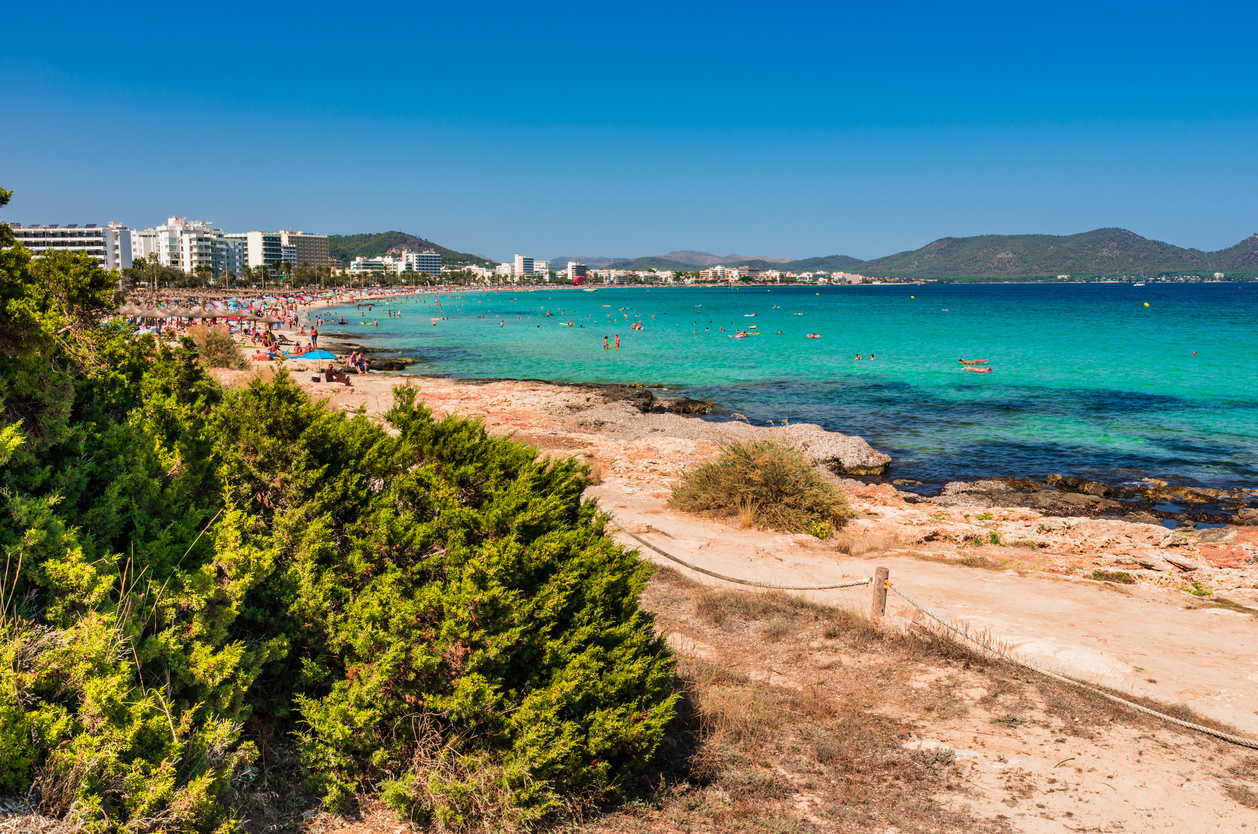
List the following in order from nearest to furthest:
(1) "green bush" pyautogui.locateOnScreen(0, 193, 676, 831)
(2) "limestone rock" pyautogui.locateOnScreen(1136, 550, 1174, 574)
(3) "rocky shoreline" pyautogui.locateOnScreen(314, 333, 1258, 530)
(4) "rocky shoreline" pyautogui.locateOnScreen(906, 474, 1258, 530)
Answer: (1) "green bush" pyautogui.locateOnScreen(0, 193, 676, 831) → (2) "limestone rock" pyautogui.locateOnScreen(1136, 550, 1174, 574) → (4) "rocky shoreline" pyautogui.locateOnScreen(906, 474, 1258, 530) → (3) "rocky shoreline" pyautogui.locateOnScreen(314, 333, 1258, 530)

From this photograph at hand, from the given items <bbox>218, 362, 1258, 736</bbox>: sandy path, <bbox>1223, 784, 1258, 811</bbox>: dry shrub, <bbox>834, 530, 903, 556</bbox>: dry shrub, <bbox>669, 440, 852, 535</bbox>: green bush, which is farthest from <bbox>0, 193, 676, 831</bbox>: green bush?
<bbox>669, 440, 852, 535</bbox>: green bush

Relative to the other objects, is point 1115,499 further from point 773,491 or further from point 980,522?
point 773,491

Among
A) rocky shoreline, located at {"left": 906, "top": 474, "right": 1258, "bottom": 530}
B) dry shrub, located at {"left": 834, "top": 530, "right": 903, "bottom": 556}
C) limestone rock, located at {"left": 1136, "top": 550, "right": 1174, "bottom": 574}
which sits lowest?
rocky shoreline, located at {"left": 906, "top": 474, "right": 1258, "bottom": 530}

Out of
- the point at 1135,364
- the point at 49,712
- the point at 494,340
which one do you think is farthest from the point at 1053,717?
the point at 494,340

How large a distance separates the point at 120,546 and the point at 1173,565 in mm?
14331

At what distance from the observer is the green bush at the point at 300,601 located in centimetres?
336

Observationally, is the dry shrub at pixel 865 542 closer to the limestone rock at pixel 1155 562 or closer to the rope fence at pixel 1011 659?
the rope fence at pixel 1011 659

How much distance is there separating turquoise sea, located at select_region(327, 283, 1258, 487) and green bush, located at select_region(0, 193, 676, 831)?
17075 mm

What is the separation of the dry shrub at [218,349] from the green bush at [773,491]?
75.5 ft

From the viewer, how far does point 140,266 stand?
352ft

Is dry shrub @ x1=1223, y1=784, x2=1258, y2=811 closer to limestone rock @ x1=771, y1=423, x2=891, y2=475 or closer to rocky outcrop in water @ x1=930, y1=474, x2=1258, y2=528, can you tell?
rocky outcrop in water @ x1=930, y1=474, x2=1258, y2=528

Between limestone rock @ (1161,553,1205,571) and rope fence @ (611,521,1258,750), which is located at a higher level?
rope fence @ (611,521,1258,750)

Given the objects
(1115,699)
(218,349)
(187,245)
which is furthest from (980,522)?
(187,245)

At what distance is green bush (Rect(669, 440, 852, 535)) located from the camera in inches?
525
